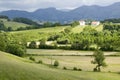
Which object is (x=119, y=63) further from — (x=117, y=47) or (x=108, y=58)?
(x=117, y=47)

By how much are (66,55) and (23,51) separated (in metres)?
22.9

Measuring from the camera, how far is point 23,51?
14225cm

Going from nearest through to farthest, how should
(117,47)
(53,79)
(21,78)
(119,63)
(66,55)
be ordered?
(21,78), (53,79), (119,63), (66,55), (117,47)

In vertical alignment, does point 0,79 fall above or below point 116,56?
above

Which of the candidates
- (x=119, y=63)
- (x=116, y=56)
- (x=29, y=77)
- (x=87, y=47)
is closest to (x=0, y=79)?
(x=29, y=77)

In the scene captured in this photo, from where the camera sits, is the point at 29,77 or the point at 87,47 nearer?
the point at 29,77

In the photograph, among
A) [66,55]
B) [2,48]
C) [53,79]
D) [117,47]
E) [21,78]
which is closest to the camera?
[21,78]

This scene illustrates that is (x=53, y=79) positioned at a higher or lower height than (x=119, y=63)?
higher

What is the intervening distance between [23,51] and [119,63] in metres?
39.9

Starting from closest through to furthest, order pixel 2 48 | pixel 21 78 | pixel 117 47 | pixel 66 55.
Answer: pixel 21 78, pixel 2 48, pixel 66 55, pixel 117 47

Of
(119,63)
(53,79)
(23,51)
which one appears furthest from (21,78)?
(23,51)

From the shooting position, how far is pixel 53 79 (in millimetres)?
46625

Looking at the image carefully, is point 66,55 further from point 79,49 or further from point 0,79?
point 0,79

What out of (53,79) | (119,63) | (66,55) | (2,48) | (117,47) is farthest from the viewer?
(117,47)
